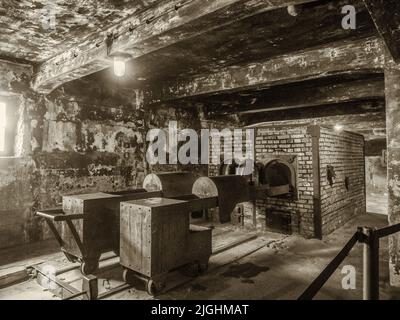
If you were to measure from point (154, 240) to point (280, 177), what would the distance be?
13.3ft

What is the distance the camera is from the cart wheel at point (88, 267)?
382 centimetres

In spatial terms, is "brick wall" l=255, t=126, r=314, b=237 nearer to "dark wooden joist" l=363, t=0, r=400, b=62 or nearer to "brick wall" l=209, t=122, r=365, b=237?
"brick wall" l=209, t=122, r=365, b=237

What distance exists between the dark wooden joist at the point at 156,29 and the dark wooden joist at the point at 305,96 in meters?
4.01

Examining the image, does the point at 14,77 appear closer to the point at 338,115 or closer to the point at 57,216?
the point at 57,216

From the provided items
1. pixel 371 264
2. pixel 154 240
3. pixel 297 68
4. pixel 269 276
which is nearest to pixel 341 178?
pixel 297 68

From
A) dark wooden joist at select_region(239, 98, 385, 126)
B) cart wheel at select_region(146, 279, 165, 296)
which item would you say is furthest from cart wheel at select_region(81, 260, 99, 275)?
dark wooden joist at select_region(239, 98, 385, 126)

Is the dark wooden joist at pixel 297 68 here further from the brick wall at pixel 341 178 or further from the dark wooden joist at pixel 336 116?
the dark wooden joist at pixel 336 116

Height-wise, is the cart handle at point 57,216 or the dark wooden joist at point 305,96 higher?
the dark wooden joist at point 305,96

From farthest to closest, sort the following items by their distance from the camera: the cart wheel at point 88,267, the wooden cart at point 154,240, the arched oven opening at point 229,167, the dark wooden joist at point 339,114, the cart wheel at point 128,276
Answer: the dark wooden joist at point 339,114
the arched oven opening at point 229,167
the cart wheel at point 88,267
the cart wheel at point 128,276
the wooden cart at point 154,240

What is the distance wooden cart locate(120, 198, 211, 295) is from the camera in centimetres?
330

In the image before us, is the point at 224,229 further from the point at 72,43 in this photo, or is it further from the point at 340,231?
the point at 72,43

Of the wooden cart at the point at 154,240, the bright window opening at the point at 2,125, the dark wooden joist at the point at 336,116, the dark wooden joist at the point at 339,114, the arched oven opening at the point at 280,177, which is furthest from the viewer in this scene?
the dark wooden joist at the point at 336,116

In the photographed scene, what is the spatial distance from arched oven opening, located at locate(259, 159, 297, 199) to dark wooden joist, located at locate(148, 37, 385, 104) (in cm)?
199

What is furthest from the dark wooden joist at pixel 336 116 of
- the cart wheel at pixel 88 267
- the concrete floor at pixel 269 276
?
the cart wheel at pixel 88 267
